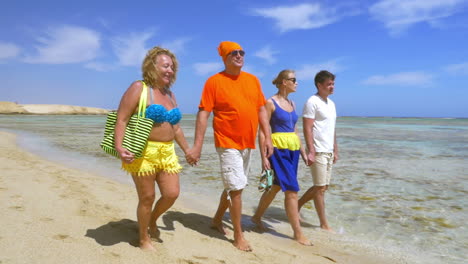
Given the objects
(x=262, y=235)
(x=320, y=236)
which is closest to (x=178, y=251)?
(x=262, y=235)

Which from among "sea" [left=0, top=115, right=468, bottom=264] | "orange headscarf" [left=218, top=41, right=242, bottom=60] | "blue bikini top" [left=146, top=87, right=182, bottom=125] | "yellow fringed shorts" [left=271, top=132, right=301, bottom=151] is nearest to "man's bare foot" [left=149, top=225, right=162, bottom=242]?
"blue bikini top" [left=146, top=87, right=182, bottom=125]

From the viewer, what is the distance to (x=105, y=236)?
3400 mm

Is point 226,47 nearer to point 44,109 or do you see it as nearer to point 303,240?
point 303,240

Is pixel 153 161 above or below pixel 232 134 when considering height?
below

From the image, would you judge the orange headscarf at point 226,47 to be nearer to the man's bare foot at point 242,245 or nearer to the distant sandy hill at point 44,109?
the man's bare foot at point 242,245

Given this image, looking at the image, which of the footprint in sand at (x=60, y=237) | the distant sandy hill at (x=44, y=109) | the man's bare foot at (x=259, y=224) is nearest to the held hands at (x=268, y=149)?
the man's bare foot at (x=259, y=224)

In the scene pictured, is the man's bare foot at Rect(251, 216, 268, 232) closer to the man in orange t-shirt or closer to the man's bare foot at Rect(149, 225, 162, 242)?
the man in orange t-shirt

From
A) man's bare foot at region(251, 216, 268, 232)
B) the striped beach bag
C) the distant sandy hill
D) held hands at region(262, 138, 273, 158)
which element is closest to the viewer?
the striped beach bag

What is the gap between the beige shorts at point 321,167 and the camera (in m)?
4.35

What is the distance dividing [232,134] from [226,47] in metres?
0.91

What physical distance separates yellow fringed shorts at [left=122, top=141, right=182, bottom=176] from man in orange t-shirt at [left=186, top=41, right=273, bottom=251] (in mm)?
330

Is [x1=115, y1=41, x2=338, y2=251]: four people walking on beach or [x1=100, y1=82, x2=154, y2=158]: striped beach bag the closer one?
[x1=100, y1=82, x2=154, y2=158]: striped beach bag

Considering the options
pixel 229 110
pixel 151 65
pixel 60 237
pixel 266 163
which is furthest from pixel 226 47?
pixel 60 237

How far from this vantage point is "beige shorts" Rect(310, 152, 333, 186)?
4348 mm
